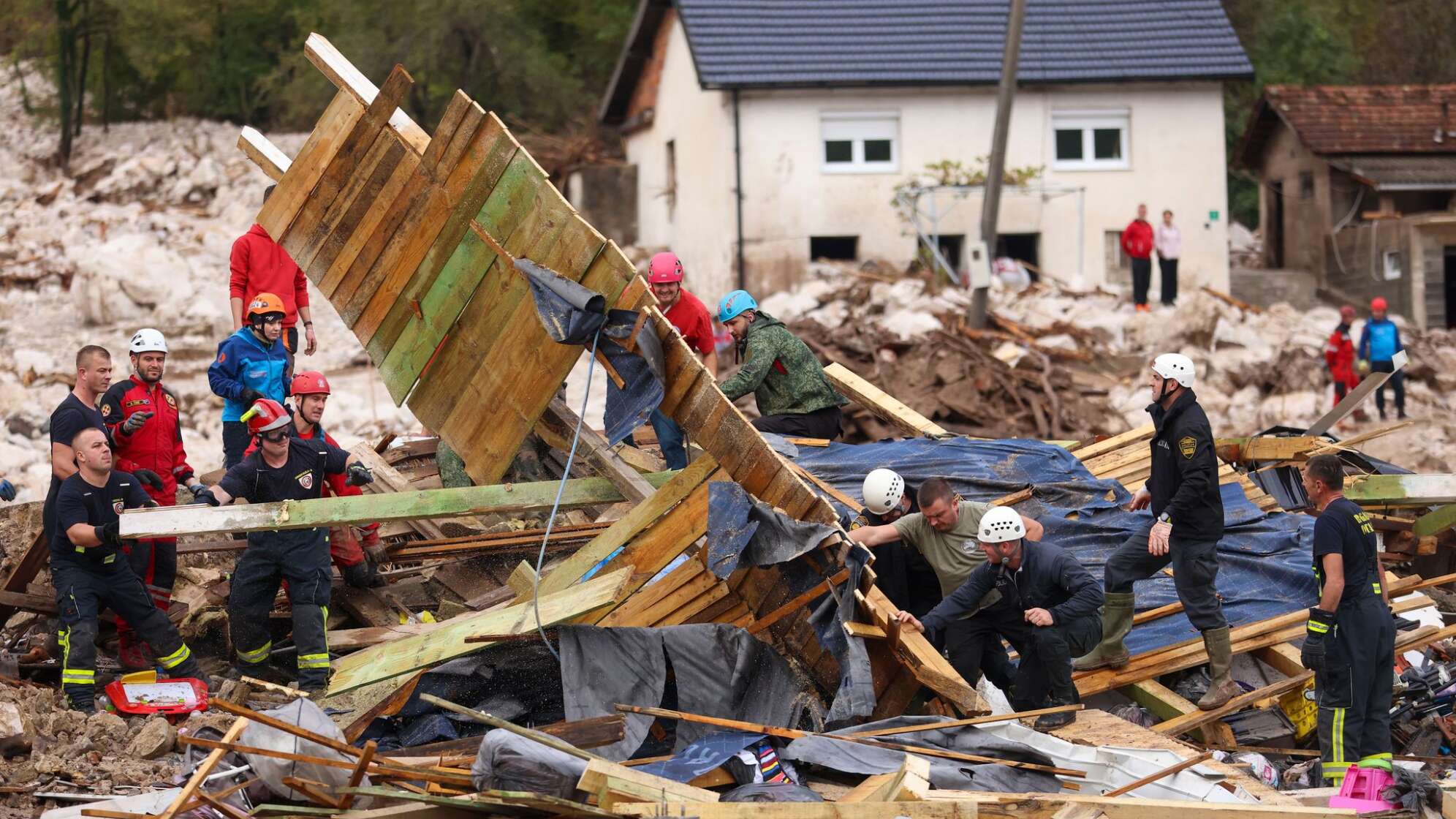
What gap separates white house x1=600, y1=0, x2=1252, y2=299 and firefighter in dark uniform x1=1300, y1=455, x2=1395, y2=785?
19911 mm

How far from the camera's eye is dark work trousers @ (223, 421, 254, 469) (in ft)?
30.9

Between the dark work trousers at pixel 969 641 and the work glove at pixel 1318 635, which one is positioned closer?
the work glove at pixel 1318 635

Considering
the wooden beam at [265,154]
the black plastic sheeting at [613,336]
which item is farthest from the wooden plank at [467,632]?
the wooden beam at [265,154]

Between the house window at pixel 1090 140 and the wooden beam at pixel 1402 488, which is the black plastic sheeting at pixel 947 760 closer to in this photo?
the wooden beam at pixel 1402 488

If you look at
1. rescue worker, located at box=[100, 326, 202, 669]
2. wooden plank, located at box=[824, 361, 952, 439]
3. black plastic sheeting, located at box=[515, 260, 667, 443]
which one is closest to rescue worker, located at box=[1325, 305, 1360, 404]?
wooden plank, located at box=[824, 361, 952, 439]

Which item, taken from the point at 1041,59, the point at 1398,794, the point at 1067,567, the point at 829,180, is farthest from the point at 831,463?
the point at 1041,59

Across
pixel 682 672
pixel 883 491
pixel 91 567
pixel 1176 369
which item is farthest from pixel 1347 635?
pixel 91 567

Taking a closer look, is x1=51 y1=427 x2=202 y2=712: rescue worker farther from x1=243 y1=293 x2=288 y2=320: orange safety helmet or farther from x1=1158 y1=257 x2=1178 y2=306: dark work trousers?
x1=1158 y1=257 x2=1178 y2=306: dark work trousers

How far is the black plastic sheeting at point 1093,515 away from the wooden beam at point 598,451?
1.17 m

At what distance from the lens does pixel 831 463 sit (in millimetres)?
10602

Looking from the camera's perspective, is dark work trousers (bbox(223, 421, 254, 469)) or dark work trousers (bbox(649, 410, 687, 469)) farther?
dark work trousers (bbox(649, 410, 687, 469))

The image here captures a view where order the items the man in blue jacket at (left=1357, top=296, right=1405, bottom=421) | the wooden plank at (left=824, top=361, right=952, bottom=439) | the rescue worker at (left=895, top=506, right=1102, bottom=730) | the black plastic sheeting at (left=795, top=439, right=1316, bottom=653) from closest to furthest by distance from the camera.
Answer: the rescue worker at (left=895, top=506, right=1102, bottom=730), the black plastic sheeting at (left=795, top=439, right=1316, bottom=653), the wooden plank at (left=824, top=361, right=952, bottom=439), the man in blue jacket at (left=1357, top=296, right=1405, bottom=421)

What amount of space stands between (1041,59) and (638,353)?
2229 cm

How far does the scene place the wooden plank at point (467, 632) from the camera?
7.75 meters
